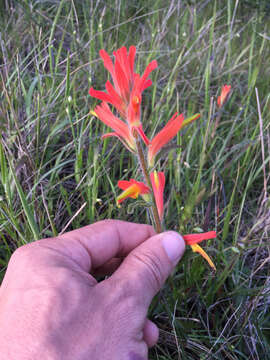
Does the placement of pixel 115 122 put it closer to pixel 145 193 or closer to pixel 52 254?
pixel 145 193

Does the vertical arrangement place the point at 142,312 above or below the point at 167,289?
above

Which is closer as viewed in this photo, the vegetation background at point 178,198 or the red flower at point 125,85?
the red flower at point 125,85

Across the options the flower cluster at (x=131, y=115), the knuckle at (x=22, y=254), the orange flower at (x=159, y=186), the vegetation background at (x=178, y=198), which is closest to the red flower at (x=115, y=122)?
the flower cluster at (x=131, y=115)

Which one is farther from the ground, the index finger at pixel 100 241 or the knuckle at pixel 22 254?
the knuckle at pixel 22 254

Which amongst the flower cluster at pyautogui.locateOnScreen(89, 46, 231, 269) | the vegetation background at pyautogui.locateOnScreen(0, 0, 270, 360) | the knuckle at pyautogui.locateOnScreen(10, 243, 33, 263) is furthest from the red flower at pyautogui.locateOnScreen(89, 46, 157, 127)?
the knuckle at pyautogui.locateOnScreen(10, 243, 33, 263)

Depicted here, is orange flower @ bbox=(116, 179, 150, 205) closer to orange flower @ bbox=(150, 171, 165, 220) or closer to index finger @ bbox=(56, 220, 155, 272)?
orange flower @ bbox=(150, 171, 165, 220)

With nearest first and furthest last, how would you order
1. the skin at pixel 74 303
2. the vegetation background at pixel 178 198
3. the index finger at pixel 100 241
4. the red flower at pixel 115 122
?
the skin at pixel 74 303
the red flower at pixel 115 122
the index finger at pixel 100 241
the vegetation background at pixel 178 198

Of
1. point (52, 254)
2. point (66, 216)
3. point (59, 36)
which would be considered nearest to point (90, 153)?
point (66, 216)

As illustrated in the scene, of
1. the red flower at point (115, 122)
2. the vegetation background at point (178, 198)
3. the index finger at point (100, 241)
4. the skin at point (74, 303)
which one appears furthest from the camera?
the vegetation background at point (178, 198)

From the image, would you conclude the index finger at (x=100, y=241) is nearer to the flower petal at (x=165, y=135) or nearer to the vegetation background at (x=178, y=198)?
the vegetation background at (x=178, y=198)
